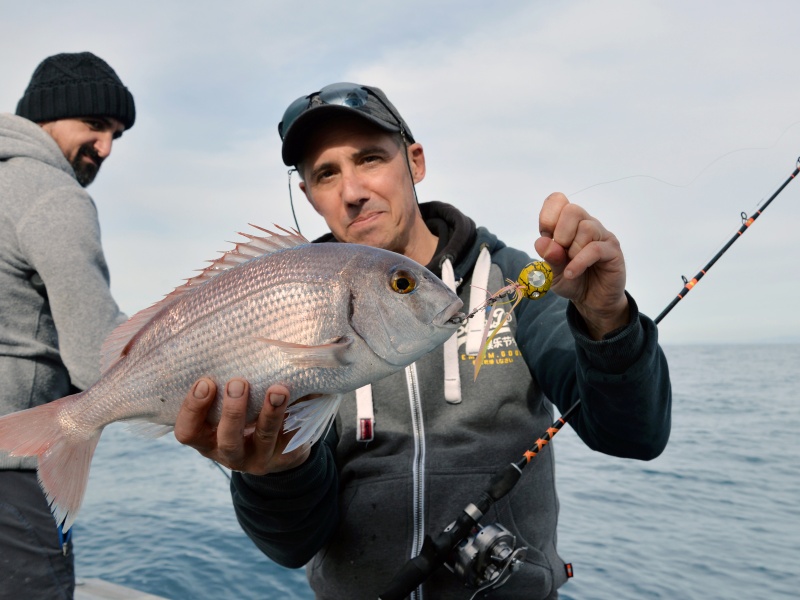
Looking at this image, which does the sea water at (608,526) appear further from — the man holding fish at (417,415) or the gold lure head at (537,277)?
the gold lure head at (537,277)

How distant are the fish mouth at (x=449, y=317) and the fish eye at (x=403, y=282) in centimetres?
11

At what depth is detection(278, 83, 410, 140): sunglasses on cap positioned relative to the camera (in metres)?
2.66

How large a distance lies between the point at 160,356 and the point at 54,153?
199 cm

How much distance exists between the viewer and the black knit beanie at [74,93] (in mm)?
3604

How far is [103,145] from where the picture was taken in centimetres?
375

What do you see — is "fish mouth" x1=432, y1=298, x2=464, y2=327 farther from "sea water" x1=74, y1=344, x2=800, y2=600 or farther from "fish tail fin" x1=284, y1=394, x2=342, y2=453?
"sea water" x1=74, y1=344, x2=800, y2=600

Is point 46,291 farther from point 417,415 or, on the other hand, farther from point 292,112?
point 417,415

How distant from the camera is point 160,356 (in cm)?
179

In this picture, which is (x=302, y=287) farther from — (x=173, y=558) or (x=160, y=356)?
(x=173, y=558)

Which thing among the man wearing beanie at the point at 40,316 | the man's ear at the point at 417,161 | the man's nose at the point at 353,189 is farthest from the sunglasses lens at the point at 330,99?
the man wearing beanie at the point at 40,316

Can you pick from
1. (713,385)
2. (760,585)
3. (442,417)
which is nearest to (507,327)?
(442,417)

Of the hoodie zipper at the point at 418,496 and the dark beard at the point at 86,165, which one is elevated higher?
the dark beard at the point at 86,165

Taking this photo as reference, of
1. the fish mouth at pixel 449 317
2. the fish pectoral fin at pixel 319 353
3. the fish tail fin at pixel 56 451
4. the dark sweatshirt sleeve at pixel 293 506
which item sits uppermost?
the fish mouth at pixel 449 317

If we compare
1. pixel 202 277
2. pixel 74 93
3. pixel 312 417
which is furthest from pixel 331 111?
pixel 74 93
